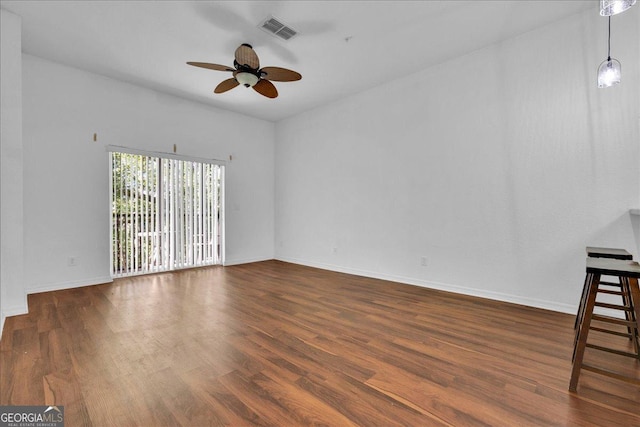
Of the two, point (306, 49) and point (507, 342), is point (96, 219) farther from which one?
point (507, 342)

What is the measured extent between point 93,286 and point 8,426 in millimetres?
3144

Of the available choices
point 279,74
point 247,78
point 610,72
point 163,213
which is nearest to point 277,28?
point 279,74

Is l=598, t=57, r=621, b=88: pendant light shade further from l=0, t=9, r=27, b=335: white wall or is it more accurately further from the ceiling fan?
l=0, t=9, r=27, b=335: white wall

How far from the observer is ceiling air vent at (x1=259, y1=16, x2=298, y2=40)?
9.57 feet

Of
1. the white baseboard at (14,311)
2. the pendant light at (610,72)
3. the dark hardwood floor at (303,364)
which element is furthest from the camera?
the white baseboard at (14,311)

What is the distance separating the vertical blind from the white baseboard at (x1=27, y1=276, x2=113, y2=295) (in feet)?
0.65

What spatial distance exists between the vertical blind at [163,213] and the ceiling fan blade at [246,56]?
271cm

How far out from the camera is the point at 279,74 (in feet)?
10.4

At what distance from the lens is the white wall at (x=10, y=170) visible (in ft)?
9.07

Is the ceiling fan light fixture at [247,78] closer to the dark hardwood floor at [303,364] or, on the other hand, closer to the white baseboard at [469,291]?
the dark hardwood floor at [303,364]

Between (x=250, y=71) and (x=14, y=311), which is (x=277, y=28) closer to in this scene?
(x=250, y=71)

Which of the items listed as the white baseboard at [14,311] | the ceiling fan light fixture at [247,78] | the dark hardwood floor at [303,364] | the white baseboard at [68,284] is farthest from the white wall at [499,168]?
the white baseboard at [14,311]

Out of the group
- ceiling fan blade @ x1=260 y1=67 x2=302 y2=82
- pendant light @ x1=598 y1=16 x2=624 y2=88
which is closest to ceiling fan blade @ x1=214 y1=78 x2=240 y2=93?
ceiling fan blade @ x1=260 y1=67 x2=302 y2=82

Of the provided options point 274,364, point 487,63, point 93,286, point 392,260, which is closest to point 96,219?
point 93,286
